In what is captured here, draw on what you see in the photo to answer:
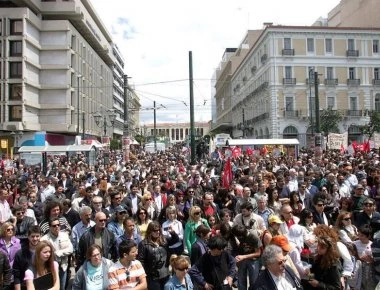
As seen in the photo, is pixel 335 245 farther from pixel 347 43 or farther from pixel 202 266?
pixel 347 43

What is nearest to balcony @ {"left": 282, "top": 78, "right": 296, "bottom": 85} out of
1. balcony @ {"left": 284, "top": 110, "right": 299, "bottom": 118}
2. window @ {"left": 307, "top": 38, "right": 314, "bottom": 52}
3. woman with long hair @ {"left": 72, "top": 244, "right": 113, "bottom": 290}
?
balcony @ {"left": 284, "top": 110, "right": 299, "bottom": 118}

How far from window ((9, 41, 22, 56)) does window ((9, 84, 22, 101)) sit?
11.9 ft

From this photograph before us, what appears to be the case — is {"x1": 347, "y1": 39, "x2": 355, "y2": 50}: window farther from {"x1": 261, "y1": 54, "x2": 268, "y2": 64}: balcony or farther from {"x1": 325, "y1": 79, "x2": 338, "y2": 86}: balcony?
{"x1": 261, "y1": 54, "x2": 268, "y2": 64}: balcony

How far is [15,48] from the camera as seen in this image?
51.3 m

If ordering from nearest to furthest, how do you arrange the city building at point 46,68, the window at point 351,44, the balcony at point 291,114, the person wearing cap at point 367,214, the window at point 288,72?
the person wearing cap at point 367,214, the city building at point 46,68, the balcony at point 291,114, the window at point 288,72, the window at point 351,44

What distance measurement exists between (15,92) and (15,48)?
4.97 m

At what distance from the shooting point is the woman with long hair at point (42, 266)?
5039 mm

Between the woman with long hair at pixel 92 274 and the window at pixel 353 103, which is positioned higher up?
the window at pixel 353 103

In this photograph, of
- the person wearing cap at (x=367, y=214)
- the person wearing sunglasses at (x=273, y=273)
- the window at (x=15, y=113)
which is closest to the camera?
the person wearing sunglasses at (x=273, y=273)

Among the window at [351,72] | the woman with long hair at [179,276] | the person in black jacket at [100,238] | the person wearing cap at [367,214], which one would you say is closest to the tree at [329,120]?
the window at [351,72]

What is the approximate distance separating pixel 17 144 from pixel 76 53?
15606mm

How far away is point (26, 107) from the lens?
169 ft

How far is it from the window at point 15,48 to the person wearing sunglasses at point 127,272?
50.9 meters

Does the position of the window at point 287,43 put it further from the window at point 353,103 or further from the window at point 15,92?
the window at point 15,92
